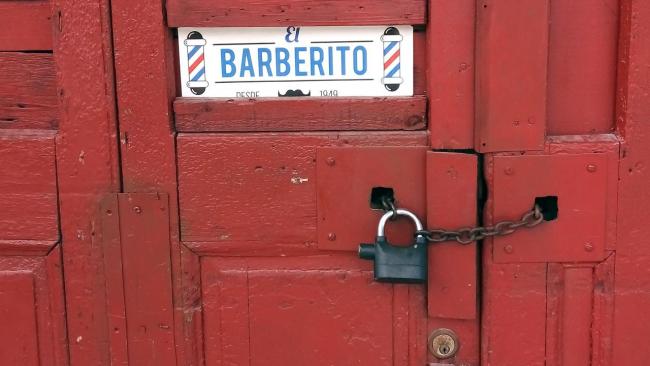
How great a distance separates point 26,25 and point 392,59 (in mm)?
893

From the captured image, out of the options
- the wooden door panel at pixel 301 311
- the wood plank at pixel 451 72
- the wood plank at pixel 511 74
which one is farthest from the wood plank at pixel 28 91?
the wood plank at pixel 511 74

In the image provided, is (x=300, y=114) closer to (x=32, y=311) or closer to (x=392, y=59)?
(x=392, y=59)

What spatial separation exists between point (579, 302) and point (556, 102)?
1.57 feet

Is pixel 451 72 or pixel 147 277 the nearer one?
pixel 451 72

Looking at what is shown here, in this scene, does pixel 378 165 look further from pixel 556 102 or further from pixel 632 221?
pixel 632 221

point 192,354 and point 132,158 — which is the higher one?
point 132,158

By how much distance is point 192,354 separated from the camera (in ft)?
5.89

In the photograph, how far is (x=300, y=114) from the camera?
1.72m

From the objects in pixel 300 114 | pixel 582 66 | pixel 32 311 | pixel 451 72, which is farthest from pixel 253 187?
pixel 582 66

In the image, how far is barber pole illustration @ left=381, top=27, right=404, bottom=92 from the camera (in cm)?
169

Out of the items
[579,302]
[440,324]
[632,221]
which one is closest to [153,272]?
[440,324]

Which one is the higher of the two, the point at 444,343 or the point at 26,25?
the point at 26,25

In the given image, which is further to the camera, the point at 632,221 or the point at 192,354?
the point at 192,354

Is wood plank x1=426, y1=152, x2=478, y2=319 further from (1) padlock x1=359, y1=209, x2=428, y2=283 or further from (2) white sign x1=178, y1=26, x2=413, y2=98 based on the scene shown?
(2) white sign x1=178, y1=26, x2=413, y2=98
